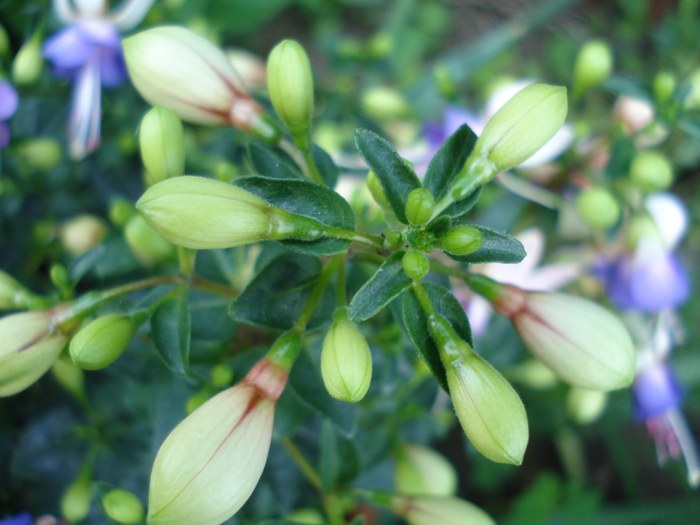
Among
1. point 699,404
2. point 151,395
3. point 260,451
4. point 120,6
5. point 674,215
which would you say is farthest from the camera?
point 699,404

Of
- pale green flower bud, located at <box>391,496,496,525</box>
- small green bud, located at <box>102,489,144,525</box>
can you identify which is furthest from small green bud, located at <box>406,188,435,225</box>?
small green bud, located at <box>102,489,144,525</box>

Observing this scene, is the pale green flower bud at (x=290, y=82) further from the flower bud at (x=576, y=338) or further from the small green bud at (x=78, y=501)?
the small green bud at (x=78, y=501)

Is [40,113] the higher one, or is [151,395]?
[40,113]

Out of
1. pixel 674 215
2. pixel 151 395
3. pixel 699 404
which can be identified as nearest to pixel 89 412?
pixel 151 395

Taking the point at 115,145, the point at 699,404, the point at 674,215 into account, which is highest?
the point at 674,215

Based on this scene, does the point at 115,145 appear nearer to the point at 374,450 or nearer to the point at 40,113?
the point at 40,113

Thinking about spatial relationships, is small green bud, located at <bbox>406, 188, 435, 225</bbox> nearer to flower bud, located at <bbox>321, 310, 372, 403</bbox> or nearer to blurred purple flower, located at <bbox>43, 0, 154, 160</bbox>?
flower bud, located at <bbox>321, 310, 372, 403</bbox>

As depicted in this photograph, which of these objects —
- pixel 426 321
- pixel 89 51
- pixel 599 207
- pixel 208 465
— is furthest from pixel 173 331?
pixel 599 207
